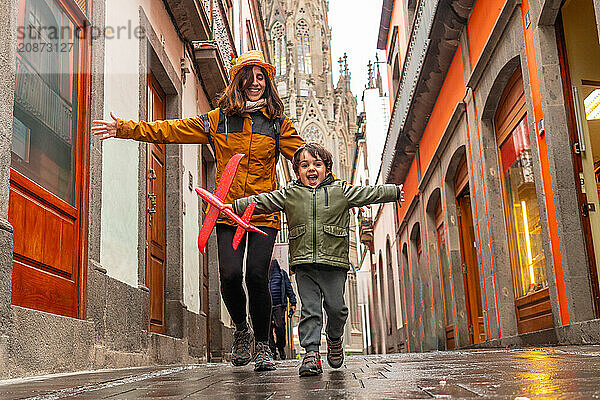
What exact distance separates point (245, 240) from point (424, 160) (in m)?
11.9

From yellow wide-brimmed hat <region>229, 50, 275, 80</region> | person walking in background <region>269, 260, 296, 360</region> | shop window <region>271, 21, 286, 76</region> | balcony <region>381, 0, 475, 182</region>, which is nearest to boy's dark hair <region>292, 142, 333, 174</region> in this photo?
yellow wide-brimmed hat <region>229, 50, 275, 80</region>

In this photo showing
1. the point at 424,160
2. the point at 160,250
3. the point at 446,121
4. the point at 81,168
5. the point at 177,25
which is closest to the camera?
the point at 81,168

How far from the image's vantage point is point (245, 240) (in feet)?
17.5

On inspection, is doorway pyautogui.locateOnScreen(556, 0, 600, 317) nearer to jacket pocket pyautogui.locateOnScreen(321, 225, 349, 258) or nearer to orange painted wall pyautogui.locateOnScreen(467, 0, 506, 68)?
orange painted wall pyautogui.locateOnScreen(467, 0, 506, 68)

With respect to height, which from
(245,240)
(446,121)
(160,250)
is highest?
(446,121)

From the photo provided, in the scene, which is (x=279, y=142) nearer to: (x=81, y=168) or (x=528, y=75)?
(x=81, y=168)

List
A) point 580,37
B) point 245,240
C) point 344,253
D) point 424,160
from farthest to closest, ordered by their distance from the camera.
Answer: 1. point 424,160
2. point 580,37
3. point 245,240
4. point 344,253

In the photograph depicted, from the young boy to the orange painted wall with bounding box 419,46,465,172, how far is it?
7.66 metres

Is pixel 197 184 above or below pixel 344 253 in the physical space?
above

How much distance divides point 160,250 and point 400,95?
9.22m

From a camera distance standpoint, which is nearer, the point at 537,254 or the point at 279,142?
the point at 279,142

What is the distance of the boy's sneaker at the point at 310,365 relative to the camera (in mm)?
4191

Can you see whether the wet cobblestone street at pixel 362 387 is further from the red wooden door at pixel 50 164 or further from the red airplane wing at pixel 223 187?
the red wooden door at pixel 50 164

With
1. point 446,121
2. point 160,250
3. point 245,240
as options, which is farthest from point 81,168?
point 446,121
